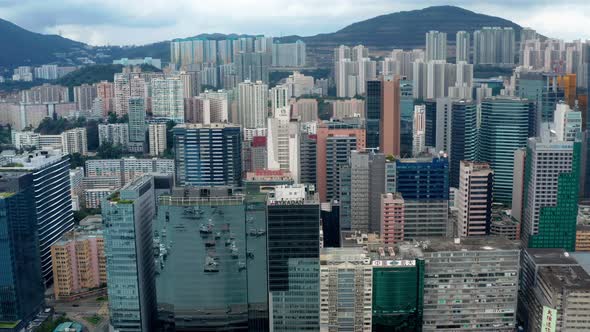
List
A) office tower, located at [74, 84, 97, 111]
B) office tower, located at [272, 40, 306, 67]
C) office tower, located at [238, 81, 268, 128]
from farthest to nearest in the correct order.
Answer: office tower, located at [272, 40, 306, 67] → office tower, located at [74, 84, 97, 111] → office tower, located at [238, 81, 268, 128]

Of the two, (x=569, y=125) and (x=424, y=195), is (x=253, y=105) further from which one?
(x=424, y=195)

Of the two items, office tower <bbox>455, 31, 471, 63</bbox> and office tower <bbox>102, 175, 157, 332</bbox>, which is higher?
office tower <bbox>455, 31, 471, 63</bbox>

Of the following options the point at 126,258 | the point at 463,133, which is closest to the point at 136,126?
the point at 463,133

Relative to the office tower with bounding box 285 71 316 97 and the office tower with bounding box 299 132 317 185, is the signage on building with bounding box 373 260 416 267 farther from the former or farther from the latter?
the office tower with bounding box 285 71 316 97

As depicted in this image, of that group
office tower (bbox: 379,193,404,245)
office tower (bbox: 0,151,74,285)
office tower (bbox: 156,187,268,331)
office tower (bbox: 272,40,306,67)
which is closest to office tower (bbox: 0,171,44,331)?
office tower (bbox: 0,151,74,285)

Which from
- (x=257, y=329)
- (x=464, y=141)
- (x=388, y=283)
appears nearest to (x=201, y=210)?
(x=257, y=329)

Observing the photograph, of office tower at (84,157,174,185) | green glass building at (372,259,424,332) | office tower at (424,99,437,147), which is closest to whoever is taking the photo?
green glass building at (372,259,424,332)

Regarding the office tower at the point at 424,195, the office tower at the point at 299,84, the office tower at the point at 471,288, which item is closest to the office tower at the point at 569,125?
the office tower at the point at 424,195
